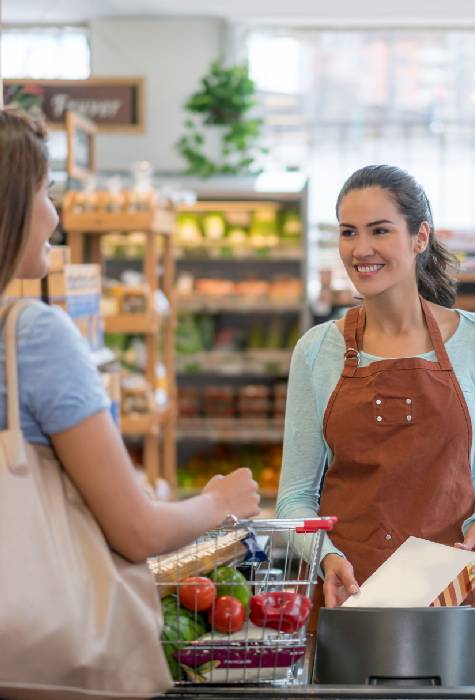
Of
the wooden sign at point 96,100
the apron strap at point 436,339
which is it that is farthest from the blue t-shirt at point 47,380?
the wooden sign at point 96,100

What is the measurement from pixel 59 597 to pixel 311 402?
3.65 feet

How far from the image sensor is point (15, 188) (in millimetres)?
1346

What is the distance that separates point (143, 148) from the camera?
9.62 m

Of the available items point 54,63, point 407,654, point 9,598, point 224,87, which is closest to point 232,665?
point 407,654

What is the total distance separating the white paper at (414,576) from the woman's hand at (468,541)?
20 centimetres

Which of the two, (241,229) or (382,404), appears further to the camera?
(241,229)

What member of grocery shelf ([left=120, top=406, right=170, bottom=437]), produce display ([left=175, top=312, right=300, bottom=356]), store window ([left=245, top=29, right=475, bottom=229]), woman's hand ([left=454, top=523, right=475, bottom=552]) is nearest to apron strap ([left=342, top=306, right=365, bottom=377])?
woman's hand ([left=454, top=523, right=475, bottom=552])

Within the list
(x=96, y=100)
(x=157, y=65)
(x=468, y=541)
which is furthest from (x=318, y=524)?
(x=157, y=65)

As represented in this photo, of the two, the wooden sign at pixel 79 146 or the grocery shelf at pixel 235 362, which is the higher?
the wooden sign at pixel 79 146

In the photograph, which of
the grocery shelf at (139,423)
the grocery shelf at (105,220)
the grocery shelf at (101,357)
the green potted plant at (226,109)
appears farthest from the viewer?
the green potted plant at (226,109)

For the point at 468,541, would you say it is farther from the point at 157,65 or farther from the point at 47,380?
the point at 157,65

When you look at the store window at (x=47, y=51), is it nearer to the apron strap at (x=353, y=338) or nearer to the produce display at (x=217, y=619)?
the apron strap at (x=353, y=338)

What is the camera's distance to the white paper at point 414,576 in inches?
70.4

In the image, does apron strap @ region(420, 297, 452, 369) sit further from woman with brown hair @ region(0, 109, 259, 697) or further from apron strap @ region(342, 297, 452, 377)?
woman with brown hair @ region(0, 109, 259, 697)
